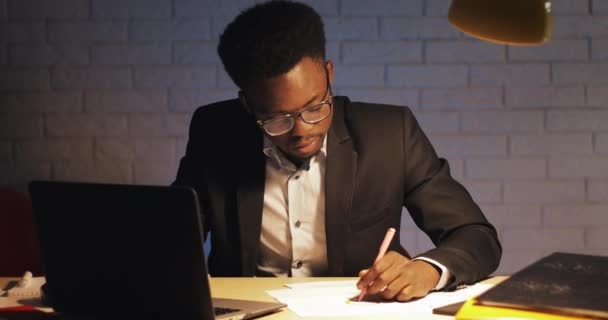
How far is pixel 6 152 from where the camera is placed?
3182mm

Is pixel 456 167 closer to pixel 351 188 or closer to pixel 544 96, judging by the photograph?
pixel 544 96

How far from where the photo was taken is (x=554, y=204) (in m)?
3.23

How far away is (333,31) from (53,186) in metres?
1.86

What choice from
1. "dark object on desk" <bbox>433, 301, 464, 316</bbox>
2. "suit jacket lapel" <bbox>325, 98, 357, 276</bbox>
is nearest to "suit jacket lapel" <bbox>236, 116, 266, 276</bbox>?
"suit jacket lapel" <bbox>325, 98, 357, 276</bbox>

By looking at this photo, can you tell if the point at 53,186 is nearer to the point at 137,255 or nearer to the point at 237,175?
the point at 137,255

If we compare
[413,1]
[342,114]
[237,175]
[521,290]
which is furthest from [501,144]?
[521,290]

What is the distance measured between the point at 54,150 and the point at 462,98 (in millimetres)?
1555

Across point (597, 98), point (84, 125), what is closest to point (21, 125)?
point (84, 125)

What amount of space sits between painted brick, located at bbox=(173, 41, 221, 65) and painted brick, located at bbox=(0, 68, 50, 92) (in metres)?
0.50

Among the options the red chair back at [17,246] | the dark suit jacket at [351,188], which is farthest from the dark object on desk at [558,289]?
the red chair back at [17,246]


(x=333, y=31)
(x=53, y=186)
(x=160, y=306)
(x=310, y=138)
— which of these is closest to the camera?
(x=160, y=306)

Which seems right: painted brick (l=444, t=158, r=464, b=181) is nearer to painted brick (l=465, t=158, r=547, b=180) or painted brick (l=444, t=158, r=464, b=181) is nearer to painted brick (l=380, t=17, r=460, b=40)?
painted brick (l=465, t=158, r=547, b=180)

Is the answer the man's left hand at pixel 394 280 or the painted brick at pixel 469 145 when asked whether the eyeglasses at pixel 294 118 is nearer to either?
the man's left hand at pixel 394 280

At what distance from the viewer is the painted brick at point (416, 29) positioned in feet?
10.4
